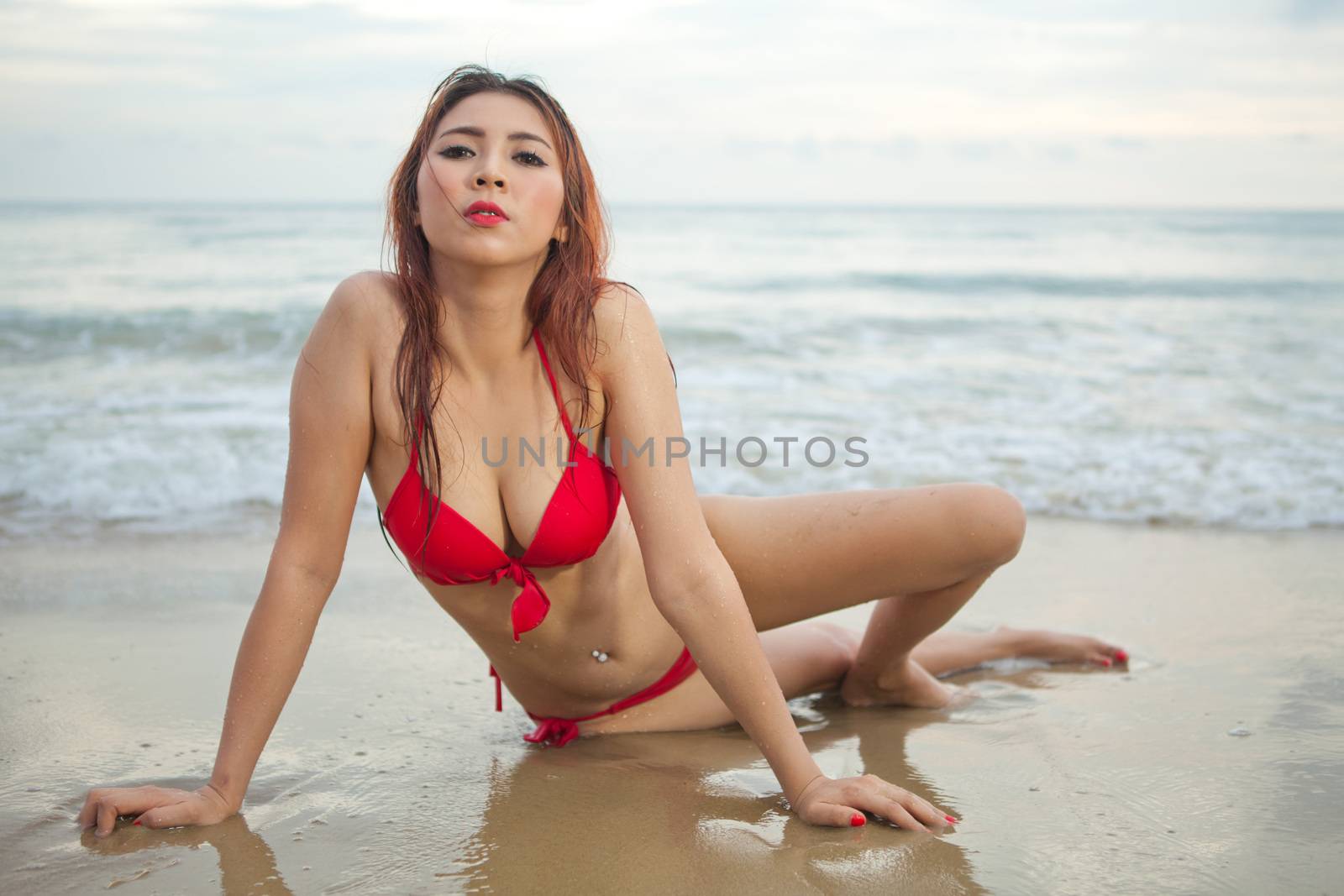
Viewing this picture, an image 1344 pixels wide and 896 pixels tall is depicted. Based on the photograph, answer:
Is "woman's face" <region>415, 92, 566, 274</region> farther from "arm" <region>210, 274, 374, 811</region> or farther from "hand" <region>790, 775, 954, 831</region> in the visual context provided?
"hand" <region>790, 775, 954, 831</region>

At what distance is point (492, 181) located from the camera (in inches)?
87.7

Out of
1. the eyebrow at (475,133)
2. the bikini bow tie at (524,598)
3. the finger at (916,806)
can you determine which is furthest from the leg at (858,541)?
the eyebrow at (475,133)

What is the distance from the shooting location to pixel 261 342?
1139 cm

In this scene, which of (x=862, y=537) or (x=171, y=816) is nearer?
(x=171, y=816)

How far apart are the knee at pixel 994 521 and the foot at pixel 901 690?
1.62ft

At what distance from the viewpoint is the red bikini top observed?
2.25 metres

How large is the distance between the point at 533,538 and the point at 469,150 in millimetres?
798

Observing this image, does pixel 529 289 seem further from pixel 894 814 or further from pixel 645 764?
pixel 894 814

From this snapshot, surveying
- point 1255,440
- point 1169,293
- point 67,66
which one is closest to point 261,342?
point 1255,440

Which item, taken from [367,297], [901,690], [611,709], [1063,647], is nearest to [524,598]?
[611,709]

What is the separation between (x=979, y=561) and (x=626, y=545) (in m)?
0.85

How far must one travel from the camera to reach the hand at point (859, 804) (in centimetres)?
212

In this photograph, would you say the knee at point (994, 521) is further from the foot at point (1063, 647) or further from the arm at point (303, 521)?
the arm at point (303, 521)

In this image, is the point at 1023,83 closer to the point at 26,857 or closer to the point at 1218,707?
the point at 1218,707
